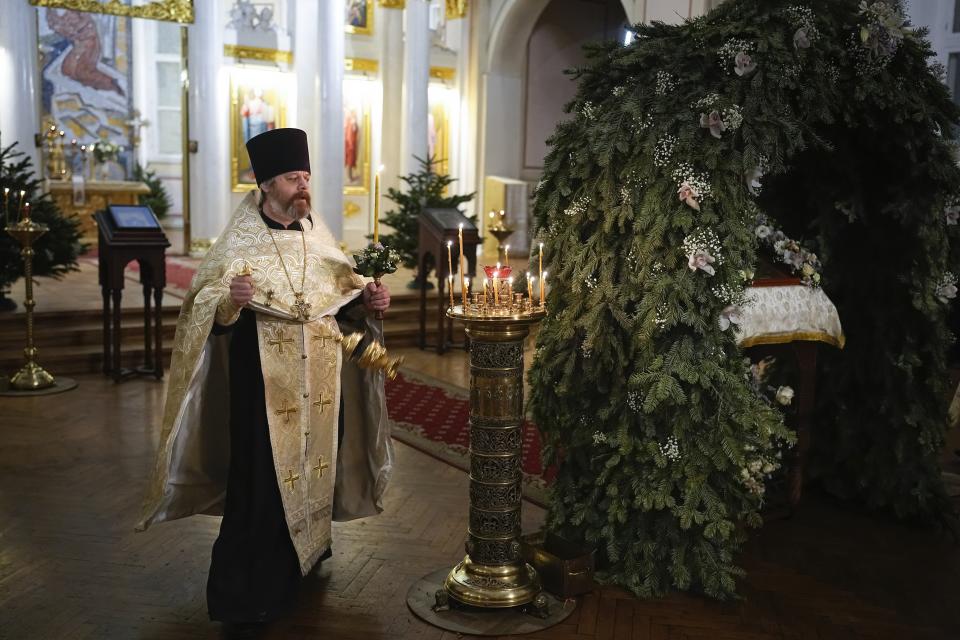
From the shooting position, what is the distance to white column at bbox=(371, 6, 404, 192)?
592 inches

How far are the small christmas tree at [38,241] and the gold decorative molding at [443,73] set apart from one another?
7.73 metres

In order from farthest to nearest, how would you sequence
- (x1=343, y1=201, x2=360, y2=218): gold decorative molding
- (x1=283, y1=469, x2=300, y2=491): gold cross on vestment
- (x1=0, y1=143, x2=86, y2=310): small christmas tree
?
(x1=343, y1=201, x2=360, y2=218): gold decorative molding, (x1=0, y1=143, x2=86, y2=310): small christmas tree, (x1=283, y1=469, x2=300, y2=491): gold cross on vestment

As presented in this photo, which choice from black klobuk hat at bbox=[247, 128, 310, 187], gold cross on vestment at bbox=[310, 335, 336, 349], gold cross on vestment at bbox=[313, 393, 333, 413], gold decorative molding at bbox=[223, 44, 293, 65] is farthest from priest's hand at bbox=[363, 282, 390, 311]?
gold decorative molding at bbox=[223, 44, 293, 65]

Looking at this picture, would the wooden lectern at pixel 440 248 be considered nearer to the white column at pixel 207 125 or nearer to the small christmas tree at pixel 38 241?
the small christmas tree at pixel 38 241

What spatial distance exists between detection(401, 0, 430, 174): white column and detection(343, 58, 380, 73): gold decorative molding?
0.96 meters

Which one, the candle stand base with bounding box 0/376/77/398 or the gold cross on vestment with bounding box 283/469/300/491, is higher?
the gold cross on vestment with bounding box 283/469/300/491

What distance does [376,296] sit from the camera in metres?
4.10

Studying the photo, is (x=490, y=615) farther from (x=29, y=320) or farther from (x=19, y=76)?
(x=19, y=76)

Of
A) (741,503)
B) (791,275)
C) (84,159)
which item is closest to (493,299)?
(741,503)

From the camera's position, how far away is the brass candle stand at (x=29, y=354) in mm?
7789

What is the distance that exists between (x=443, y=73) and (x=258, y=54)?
3.08m

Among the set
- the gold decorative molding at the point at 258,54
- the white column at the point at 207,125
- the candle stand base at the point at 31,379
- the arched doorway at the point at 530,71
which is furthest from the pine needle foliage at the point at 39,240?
the arched doorway at the point at 530,71

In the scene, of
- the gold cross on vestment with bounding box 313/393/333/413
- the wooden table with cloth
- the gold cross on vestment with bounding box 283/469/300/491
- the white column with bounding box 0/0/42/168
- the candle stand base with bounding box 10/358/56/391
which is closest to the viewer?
the gold cross on vestment with bounding box 283/469/300/491

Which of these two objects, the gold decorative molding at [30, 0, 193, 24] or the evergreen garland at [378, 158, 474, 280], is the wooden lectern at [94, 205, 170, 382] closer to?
the evergreen garland at [378, 158, 474, 280]
